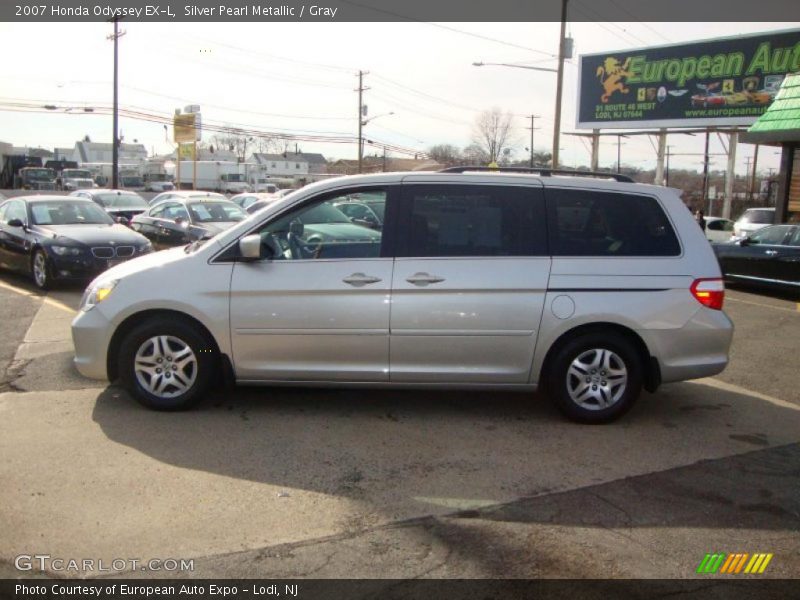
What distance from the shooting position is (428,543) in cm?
355

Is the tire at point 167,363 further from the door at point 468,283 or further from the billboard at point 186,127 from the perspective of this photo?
the billboard at point 186,127

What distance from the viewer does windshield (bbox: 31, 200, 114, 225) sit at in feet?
39.7

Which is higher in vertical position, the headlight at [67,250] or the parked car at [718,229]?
the parked car at [718,229]

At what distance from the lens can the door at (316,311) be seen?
5.18 m

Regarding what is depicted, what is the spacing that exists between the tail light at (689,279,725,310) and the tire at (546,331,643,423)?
608 mm

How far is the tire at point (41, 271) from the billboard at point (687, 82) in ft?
96.8

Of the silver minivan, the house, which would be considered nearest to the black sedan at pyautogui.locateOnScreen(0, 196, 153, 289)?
the silver minivan

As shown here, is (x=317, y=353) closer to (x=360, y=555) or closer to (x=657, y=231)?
(x=360, y=555)

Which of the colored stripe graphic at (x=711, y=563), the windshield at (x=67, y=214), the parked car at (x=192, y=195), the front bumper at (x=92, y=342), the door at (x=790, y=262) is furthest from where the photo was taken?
the parked car at (x=192, y=195)

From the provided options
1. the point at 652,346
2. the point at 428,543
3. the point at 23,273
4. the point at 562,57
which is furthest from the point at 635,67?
the point at 428,543

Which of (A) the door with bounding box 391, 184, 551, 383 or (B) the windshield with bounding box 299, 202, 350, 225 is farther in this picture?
(B) the windshield with bounding box 299, 202, 350, 225

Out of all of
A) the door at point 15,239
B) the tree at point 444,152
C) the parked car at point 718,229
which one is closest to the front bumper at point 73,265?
the door at point 15,239

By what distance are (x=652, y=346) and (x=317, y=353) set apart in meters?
2.50

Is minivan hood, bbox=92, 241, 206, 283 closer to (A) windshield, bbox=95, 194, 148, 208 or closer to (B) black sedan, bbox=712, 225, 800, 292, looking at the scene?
(B) black sedan, bbox=712, 225, 800, 292
